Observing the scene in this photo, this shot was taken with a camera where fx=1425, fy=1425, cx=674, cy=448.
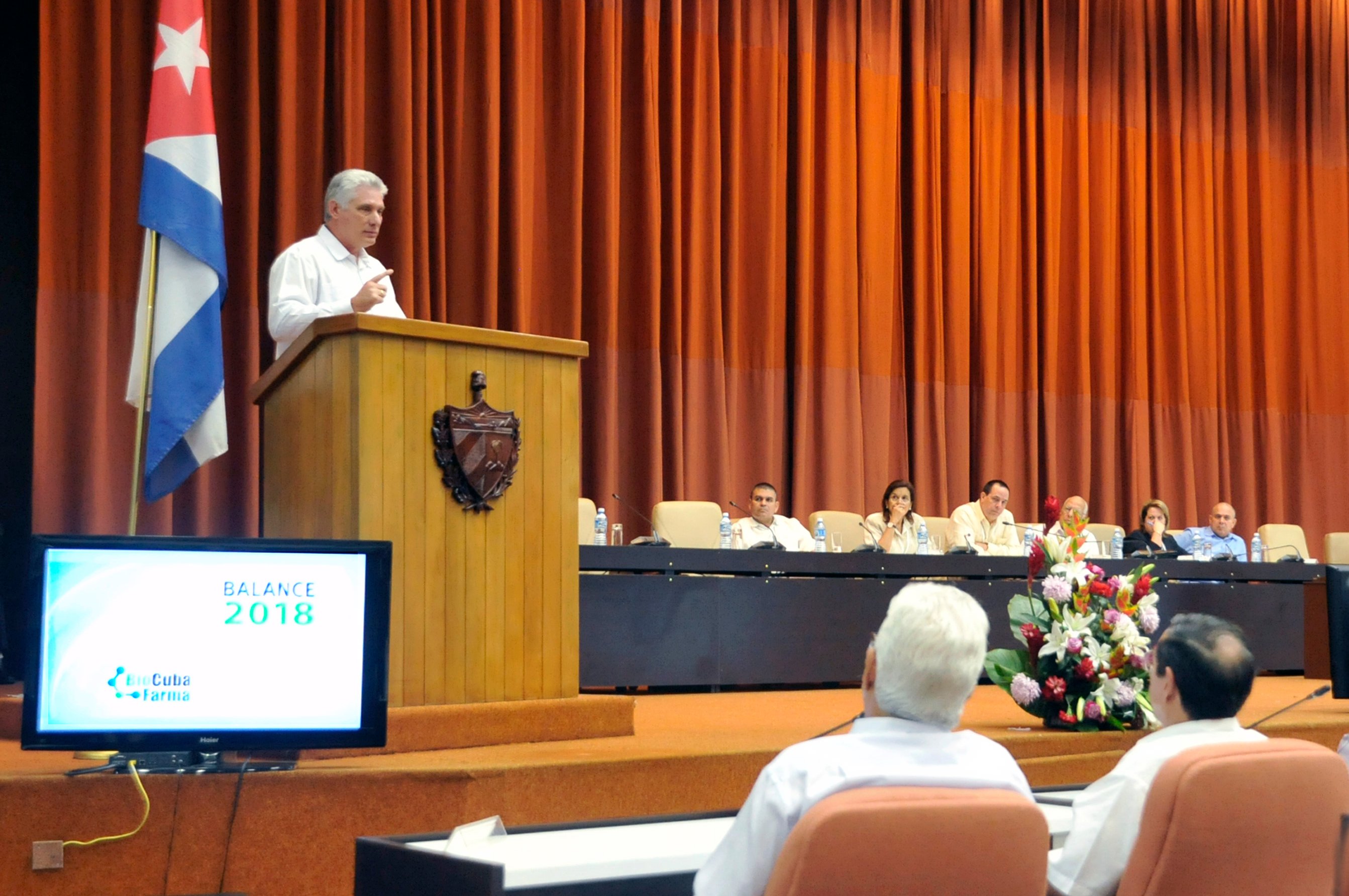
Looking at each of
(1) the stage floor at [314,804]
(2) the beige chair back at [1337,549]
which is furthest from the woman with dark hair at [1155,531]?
(1) the stage floor at [314,804]

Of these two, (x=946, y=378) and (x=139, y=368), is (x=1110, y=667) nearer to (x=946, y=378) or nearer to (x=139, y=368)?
(x=139, y=368)

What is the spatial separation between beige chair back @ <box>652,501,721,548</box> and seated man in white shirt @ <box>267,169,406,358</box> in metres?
3.15

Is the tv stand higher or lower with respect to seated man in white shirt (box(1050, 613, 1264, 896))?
lower

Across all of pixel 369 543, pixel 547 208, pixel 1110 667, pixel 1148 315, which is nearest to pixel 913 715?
pixel 369 543

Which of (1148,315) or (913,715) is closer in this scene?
(913,715)

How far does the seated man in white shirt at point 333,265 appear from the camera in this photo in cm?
344

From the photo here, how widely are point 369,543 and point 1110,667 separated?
215 cm

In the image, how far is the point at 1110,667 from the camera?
150 inches

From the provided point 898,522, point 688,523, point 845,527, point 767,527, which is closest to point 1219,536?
point 898,522

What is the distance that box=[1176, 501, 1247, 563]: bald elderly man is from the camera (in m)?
8.71

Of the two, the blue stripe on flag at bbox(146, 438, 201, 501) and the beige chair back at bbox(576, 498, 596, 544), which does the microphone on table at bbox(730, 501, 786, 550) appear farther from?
the blue stripe on flag at bbox(146, 438, 201, 501)

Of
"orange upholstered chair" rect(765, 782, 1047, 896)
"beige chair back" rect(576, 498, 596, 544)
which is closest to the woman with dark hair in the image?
"beige chair back" rect(576, 498, 596, 544)

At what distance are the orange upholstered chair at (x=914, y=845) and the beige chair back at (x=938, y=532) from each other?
19.3ft

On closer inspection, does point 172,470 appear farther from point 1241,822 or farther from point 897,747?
point 1241,822
